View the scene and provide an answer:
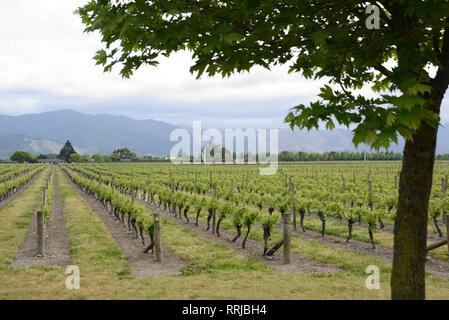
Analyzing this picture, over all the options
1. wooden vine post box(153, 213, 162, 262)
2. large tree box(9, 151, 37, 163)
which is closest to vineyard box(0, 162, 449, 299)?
wooden vine post box(153, 213, 162, 262)

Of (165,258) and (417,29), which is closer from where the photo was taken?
(417,29)

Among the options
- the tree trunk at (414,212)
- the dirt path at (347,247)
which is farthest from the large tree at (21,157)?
the tree trunk at (414,212)

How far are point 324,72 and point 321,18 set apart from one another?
2.40 feet

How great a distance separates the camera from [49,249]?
1253 centimetres

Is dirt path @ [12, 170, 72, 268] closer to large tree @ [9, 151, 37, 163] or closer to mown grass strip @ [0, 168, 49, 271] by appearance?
mown grass strip @ [0, 168, 49, 271]

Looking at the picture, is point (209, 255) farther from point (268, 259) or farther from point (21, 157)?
point (21, 157)

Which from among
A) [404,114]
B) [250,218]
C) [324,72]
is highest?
[324,72]

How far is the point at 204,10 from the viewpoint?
14.6 ft

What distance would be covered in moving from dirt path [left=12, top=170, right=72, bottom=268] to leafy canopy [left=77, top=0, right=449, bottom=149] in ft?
27.6

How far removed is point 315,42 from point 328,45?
0.36m

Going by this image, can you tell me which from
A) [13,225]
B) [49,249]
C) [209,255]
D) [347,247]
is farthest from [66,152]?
[347,247]

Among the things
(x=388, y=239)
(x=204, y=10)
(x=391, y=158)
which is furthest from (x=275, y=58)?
(x=391, y=158)
